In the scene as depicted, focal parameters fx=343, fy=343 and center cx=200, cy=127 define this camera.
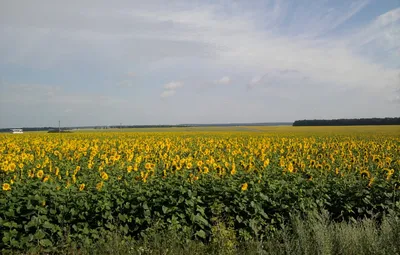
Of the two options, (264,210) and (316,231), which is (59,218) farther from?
(316,231)

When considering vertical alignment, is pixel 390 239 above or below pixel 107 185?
below

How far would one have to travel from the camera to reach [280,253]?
510cm

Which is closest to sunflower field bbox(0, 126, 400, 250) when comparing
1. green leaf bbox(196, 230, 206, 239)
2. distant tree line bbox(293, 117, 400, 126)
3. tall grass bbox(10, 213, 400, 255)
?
green leaf bbox(196, 230, 206, 239)

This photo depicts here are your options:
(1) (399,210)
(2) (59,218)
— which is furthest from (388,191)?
(2) (59,218)

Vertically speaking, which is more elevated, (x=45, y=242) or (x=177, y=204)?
(x=177, y=204)

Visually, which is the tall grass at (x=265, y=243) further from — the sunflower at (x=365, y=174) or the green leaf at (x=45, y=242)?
the sunflower at (x=365, y=174)

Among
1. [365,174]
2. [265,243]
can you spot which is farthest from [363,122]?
[265,243]

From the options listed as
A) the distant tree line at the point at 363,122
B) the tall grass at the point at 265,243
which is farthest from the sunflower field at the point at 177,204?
the distant tree line at the point at 363,122

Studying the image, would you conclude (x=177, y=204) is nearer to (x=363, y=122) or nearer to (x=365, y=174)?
(x=365, y=174)

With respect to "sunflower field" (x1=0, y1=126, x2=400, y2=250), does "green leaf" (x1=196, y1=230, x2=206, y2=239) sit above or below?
below

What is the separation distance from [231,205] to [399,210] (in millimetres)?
3197

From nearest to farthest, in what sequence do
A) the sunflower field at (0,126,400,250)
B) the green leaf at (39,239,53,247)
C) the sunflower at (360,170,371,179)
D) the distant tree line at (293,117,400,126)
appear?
the green leaf at (39,239,53,247), the sunflower field at (0,126,400,250), the sunflower at (360,170,371,179), the distant tree line at (293,117,400,126)

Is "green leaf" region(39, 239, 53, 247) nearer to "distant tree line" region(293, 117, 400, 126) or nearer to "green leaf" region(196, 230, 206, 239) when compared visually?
"green leaf" region(196, 230, 206, 239)

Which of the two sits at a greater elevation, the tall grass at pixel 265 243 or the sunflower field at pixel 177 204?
the sunflower field at pixel 177 204
